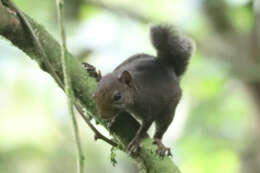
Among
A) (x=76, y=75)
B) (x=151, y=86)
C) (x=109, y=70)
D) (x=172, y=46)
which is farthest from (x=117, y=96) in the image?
(x=109, y=70)

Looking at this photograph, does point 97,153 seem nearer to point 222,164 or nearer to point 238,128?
point 222,164

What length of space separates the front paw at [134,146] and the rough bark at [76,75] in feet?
0.08

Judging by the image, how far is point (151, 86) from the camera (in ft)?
10.4

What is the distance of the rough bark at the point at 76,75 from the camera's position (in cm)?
219

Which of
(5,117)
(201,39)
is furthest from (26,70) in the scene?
(201,39)

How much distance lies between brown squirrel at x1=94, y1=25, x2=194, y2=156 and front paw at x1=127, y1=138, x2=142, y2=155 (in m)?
0.35

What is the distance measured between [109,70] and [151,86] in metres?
2.78

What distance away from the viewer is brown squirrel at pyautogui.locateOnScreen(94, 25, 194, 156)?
288 centimetres

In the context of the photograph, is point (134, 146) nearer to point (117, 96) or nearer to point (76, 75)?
point (76, 75)

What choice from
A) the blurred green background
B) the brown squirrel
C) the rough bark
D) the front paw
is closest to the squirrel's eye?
the brown squirrel

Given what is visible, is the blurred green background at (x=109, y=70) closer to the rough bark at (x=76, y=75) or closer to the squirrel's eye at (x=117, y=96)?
the squirrel's eye at (x=117, y=96)

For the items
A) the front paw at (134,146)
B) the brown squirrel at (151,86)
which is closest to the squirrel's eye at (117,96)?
the brown squirrel at (151,86)

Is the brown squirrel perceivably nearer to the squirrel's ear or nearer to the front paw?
the squirrel's ear

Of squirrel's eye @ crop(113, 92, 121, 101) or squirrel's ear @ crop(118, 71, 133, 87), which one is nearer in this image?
squirrel's eye @ crop(113, 92, 121, 101)
